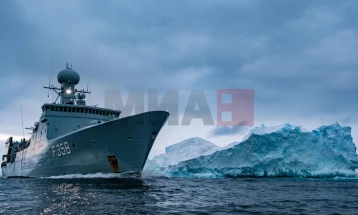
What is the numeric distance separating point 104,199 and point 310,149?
2991 centimetres

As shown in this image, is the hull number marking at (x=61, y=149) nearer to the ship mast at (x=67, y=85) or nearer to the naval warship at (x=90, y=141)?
the naval warship at (x=90, y=141)

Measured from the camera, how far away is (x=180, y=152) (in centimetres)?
4881

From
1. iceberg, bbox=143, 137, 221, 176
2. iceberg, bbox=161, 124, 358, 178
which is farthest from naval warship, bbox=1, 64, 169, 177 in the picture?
iceberg, bbox=143, 137, 221, 176

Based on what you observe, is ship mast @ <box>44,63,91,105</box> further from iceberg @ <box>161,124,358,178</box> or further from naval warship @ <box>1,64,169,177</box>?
iceberg @ <box>161,124,358,178</box>

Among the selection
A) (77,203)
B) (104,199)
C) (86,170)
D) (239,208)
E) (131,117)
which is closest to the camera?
(239,208)

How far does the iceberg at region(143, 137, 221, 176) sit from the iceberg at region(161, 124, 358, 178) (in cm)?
755

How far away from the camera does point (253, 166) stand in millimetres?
36719

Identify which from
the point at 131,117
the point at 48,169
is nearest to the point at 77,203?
the point at 131,117

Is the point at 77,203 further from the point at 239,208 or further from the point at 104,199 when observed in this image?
the point at 239,208

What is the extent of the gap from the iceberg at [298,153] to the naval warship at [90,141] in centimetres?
1620

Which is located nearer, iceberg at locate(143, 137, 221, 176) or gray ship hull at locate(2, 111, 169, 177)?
gray ship hull at locate(2, 111, 169, 177)

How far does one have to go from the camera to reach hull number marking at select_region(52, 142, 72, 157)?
75.8 ft

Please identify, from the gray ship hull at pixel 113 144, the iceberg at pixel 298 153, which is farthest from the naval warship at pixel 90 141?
the iceberg at pixel 298 153

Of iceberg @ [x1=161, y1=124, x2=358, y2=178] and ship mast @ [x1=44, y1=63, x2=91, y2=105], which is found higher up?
ship mast @ [x1=44, y1=63, x2=91, y2=105]
